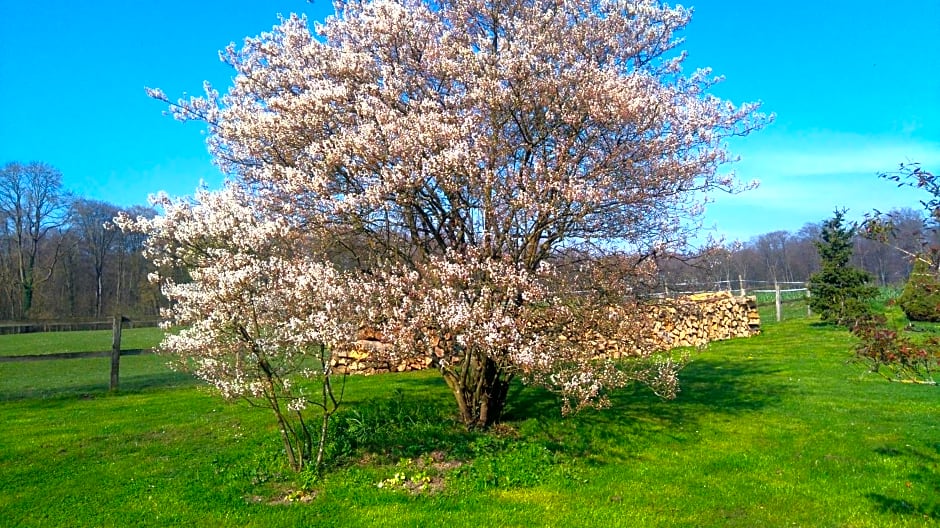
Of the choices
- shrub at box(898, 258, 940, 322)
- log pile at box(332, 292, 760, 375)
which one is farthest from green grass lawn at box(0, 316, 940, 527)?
log pile at box(332, 292, 760, 375)

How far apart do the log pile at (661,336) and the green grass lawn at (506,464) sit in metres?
1.00

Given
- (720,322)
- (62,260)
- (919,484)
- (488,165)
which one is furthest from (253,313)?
(62,260)

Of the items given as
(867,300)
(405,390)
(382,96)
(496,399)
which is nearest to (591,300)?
(496,399)

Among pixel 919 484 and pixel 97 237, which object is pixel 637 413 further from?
pixel 97 237

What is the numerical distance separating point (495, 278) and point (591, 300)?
141 centimetres

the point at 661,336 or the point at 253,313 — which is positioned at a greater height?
the point at 253,313

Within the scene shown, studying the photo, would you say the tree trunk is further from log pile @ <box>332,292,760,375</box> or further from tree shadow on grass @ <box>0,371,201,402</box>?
tree shadow on grass @ <box>0,371,201,402</box>

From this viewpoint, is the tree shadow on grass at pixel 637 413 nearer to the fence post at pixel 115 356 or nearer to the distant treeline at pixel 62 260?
the fence post at pixel 115 356

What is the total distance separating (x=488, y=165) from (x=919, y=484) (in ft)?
17.3

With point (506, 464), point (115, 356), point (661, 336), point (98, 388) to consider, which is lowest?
point (506, 464)

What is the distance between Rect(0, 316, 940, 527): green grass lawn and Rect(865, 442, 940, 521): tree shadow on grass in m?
0.02

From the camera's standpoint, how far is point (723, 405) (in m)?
9.48

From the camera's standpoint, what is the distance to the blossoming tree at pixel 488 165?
625 cm

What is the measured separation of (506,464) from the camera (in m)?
6.32
